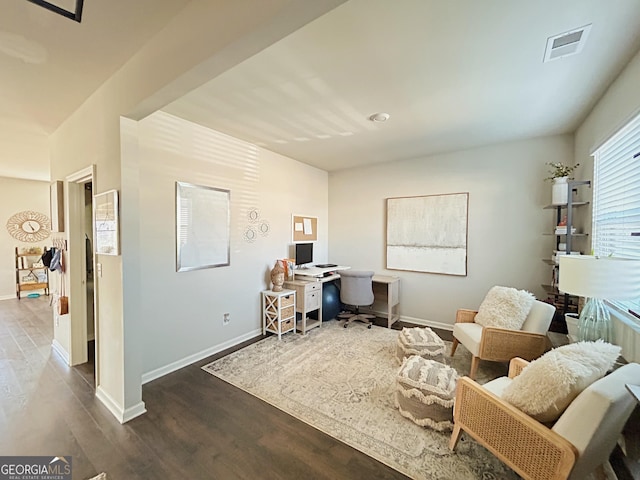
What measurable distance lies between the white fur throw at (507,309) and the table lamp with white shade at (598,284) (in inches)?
26.3

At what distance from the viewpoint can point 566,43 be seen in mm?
1713

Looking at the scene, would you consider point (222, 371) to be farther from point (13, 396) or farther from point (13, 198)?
point (13, 198)

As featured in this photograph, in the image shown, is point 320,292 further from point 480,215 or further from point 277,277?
point 480,215

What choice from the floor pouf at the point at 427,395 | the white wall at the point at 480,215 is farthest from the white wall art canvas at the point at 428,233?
the floor pouf at the point at 427,395

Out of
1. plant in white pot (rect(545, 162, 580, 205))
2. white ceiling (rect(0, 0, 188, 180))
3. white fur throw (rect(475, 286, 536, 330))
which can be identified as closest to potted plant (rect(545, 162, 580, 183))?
plant in white pot (rect(545, 162, 580, 205))

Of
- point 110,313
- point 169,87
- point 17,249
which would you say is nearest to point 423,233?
point 169,87

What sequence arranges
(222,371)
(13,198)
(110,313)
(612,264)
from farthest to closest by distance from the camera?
(13,198) < (222,371) < (110,313) < (612,264)

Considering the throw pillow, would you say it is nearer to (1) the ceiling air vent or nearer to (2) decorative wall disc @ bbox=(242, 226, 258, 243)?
(1) the ceiling air vent

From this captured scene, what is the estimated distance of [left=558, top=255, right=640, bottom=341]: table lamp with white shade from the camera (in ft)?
5.40

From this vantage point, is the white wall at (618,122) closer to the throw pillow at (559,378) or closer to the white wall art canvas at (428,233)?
the throw pillow at (559,378)

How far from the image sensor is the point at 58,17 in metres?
1.52

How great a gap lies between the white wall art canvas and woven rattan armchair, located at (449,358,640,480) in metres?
2.73

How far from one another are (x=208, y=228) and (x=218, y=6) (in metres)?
2.29

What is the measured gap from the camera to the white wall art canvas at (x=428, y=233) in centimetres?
402
